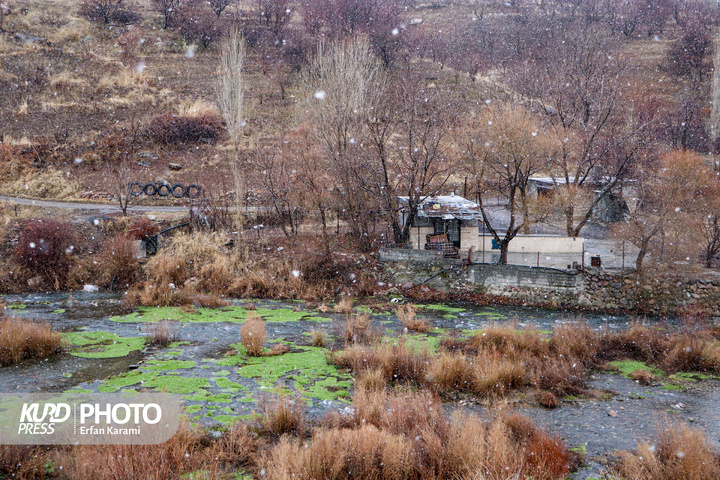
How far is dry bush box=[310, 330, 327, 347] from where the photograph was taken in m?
13.3

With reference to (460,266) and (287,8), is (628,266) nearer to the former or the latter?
(460,266)

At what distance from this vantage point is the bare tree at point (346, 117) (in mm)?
21781

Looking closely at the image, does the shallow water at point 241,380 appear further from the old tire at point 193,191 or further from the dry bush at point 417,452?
the old tire at point 193,191

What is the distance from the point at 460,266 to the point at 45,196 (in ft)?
76.4

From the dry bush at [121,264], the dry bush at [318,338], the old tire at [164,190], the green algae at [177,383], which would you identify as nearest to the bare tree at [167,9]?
the old tire at [164,190]

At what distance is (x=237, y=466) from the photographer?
7.06 m

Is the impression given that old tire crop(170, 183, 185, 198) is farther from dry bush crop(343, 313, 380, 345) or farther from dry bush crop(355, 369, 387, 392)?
dry bush crop(355, 369, 387, 392)

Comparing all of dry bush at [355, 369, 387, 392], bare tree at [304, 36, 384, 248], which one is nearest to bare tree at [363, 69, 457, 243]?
bare tree at [304, 36, 384, 248]

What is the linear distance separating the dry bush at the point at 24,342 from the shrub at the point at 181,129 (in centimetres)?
2450

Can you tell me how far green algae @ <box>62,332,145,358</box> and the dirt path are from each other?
1340cm

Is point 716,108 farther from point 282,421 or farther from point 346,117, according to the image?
point 282,421

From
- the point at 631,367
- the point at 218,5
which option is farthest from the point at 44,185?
the point at 218,5

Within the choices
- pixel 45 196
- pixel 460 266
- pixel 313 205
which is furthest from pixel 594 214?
pixel 45 196

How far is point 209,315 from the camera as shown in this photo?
1590 centimetres
